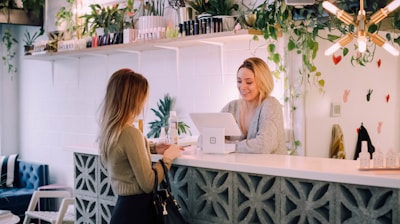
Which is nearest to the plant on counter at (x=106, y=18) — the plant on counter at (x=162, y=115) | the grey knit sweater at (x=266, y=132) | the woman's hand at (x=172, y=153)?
the plant on counter at (x=162, y=115)

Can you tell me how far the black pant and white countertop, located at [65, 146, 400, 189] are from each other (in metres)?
0.35

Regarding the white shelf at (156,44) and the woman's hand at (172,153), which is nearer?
the woman's hand at (172,153)

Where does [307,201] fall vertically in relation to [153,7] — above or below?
below

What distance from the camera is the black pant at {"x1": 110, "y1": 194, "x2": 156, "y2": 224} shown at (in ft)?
10.8

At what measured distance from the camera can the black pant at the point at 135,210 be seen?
3.28 m

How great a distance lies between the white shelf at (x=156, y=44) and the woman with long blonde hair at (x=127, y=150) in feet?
4.92

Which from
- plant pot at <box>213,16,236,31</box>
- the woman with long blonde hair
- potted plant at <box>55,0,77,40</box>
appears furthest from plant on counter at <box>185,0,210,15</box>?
potted plant at <box>55,0,77,40</box>

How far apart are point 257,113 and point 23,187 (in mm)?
4287

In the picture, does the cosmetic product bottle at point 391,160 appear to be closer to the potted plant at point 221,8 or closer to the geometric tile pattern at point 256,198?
the geometric tile pattern at point 256,198

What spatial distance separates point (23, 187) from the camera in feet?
23.9

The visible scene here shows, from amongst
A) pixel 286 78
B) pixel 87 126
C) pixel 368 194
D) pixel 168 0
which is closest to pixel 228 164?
pixel 368 194

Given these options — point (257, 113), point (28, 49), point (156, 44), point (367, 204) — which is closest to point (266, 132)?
point (257, 113)

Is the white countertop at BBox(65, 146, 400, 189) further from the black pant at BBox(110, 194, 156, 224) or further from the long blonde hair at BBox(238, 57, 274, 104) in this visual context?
the long blonde hair at BBox(238, 57, 274, 104)

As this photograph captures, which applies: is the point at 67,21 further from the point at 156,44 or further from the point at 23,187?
the point at 23,187
